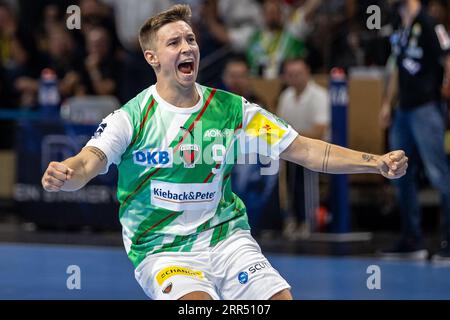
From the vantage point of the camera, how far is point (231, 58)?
1417 cm

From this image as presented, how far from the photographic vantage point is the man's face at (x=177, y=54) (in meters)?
6.16

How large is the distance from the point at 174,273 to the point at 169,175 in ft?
1.90

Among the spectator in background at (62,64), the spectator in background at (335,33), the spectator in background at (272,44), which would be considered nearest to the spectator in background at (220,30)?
the spectator in background at (272,44)

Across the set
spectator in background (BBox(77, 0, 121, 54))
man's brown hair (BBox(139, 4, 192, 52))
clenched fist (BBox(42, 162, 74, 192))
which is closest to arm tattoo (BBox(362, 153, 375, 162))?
man's brown hair (BBox(139, 4, 192, 52))

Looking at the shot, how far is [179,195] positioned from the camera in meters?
6.16

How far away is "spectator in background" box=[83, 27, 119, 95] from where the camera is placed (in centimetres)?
1423

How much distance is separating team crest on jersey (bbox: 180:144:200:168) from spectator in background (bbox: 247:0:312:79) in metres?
8.13

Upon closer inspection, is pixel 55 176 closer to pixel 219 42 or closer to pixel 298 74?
pixel 298 74

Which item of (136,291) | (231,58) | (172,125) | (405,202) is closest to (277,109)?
(231,58)

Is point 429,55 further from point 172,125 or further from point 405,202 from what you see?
point 172,125

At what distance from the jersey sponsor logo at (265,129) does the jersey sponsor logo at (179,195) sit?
17.4 inches

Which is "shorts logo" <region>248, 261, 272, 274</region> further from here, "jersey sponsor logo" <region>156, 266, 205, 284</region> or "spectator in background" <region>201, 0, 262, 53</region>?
"spectator in background" <region>201, 0, 262, 53</region>

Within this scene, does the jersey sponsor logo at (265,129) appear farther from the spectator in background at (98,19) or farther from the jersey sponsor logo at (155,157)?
the spectator in background at (98,19)
